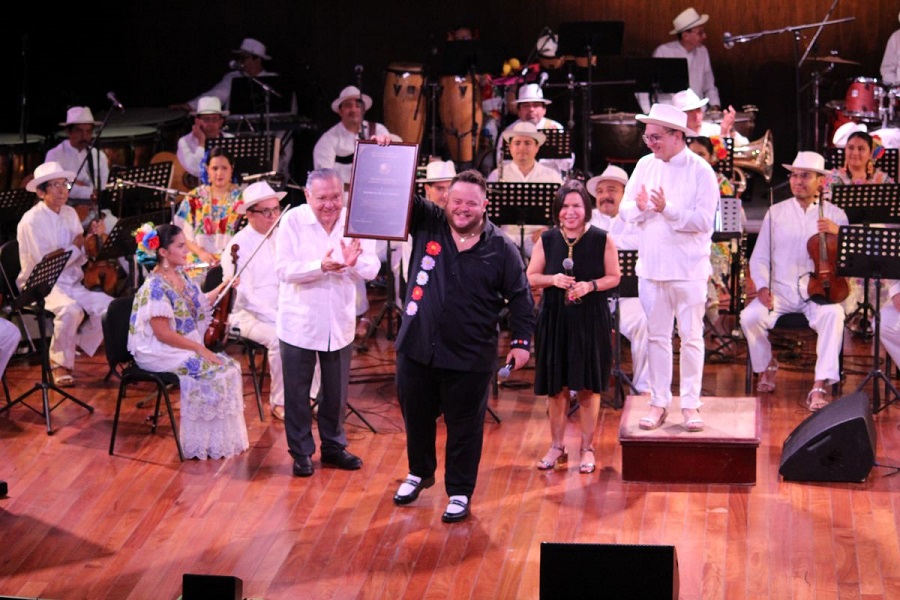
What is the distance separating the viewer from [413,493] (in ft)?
21.6

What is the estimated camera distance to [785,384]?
346 inches

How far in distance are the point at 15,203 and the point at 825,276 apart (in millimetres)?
5753

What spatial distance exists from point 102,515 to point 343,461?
1316 mm

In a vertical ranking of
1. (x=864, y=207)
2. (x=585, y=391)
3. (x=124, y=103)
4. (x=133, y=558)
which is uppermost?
(x=124, y=103)

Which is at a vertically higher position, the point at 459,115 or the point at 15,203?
the point at 459,115

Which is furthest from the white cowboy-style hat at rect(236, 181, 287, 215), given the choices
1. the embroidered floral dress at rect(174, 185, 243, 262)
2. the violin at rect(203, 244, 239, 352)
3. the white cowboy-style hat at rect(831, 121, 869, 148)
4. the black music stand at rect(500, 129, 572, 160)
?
the white cowboy-style hat at rect(831, 121, 869, 148)

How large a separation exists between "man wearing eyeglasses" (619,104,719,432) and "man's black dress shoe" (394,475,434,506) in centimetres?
121

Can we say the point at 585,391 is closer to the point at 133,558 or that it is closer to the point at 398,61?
the point at 133,558

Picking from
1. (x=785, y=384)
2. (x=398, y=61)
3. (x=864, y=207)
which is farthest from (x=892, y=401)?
(x=398, y=61)

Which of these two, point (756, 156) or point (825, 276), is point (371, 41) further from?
point (825, 276)

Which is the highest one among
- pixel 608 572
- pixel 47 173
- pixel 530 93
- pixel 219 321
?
pixel 530 93

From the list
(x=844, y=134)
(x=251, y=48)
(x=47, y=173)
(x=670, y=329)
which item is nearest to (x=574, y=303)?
(x=670, y=329)

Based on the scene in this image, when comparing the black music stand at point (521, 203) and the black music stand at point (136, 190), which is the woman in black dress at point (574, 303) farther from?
the black music stand at point (136, 190)

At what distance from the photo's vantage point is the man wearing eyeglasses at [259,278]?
819 cm
